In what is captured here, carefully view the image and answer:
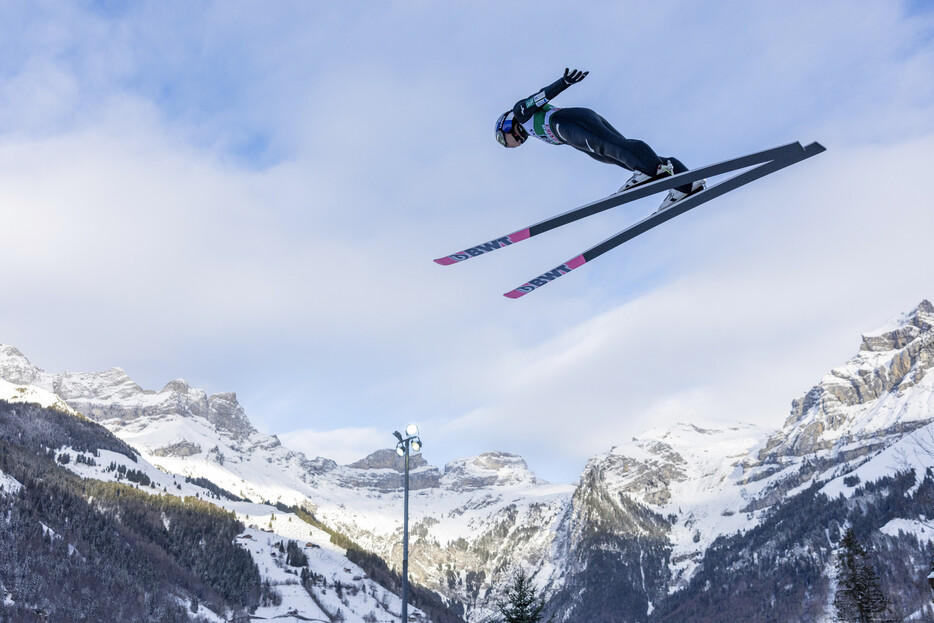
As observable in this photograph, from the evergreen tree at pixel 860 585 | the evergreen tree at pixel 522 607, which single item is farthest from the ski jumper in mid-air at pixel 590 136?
the evergreen tree at pixel 860 585

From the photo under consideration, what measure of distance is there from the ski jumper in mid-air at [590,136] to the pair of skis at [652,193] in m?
0.24

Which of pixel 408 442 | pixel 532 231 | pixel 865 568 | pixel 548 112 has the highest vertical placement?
pixel 548 112

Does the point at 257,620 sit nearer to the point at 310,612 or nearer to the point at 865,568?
the point at 310,612

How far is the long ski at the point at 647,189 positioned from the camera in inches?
275

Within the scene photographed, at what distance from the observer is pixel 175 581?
116m

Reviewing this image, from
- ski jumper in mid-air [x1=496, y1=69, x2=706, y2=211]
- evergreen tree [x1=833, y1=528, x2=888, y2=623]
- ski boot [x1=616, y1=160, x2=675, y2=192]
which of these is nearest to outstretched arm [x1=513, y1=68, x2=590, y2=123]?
ski jumper in mid-air [x1=496, y1=69, x2=706, y2=211]

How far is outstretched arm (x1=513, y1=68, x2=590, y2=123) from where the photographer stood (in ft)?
24.9

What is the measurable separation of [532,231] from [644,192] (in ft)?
4.74

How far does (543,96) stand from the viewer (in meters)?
8.00

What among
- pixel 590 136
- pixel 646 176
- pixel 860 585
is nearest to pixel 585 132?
pixel 590 136

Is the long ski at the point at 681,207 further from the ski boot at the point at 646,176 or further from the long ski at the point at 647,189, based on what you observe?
the ski boot at the point at 646,176

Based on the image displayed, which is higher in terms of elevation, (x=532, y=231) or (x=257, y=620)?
(x=532, y=231)

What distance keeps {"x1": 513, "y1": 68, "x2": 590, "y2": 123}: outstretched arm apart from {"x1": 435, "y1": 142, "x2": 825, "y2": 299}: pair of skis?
4.09 ft

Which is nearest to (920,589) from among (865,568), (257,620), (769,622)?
(769,622)
